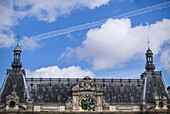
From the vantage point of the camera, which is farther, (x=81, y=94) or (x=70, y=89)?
(x=70, y=89)

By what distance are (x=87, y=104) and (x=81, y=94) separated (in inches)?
101

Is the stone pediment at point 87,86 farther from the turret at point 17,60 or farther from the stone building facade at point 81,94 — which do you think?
the turret at point 17,60

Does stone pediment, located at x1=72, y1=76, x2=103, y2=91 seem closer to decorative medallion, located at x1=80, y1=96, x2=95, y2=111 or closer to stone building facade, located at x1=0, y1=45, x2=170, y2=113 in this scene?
stone building facade, located at x1=0, y1=45, x2=170, y2=113

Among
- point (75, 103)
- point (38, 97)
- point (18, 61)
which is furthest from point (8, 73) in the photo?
point (75, 103)

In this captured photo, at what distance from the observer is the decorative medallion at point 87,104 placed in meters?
84.1

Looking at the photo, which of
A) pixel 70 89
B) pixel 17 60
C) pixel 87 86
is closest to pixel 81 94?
pixel 87 86

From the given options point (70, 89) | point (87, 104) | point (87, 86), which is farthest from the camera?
point (70, 89)

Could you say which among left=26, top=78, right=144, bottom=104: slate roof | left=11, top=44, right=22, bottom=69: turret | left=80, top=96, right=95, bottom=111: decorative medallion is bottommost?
left=80, top=96, right=95, bottom=111: decorative medallion

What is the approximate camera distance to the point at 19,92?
3410 inches

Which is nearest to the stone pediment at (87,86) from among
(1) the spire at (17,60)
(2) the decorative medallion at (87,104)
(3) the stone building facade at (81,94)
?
(3) the stone building facade at (81,94)

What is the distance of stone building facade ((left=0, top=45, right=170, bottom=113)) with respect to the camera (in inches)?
3307

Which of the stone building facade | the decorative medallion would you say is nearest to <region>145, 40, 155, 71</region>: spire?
the stone building facade

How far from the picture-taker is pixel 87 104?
8431 cm

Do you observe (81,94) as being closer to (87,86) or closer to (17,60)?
(87,86)
